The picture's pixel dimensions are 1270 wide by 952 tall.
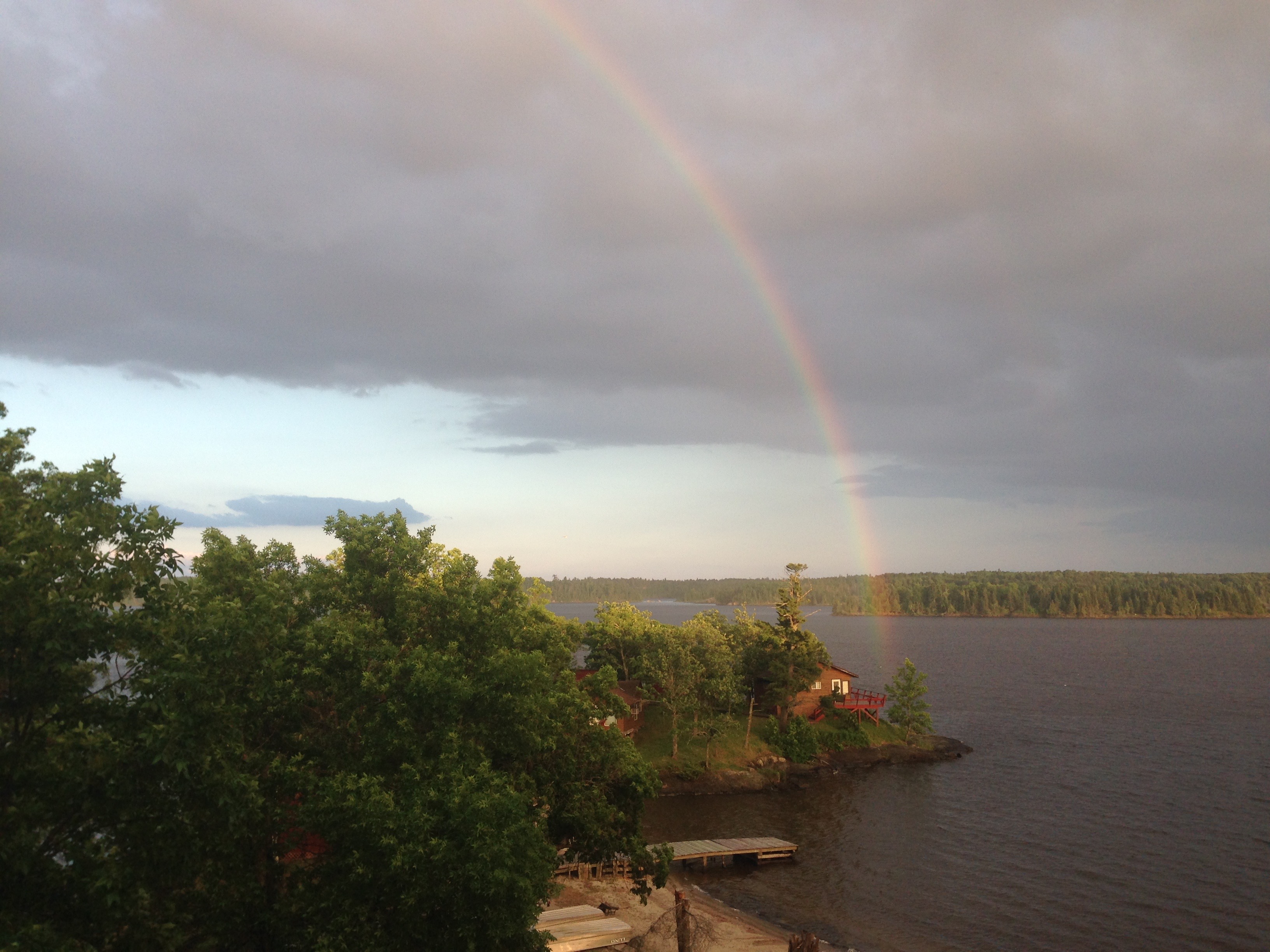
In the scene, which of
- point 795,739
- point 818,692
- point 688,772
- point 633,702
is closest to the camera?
point 688,772

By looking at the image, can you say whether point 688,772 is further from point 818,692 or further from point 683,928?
point 683,928

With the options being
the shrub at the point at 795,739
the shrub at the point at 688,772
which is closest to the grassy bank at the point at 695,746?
the shrub at the point at 688,772

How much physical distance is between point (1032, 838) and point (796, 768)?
17.7 meters

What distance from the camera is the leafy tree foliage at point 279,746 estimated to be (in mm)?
13953

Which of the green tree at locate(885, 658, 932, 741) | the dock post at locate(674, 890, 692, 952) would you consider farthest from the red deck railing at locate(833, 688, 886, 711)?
the dock post at locate(674, 890, 692, 952)

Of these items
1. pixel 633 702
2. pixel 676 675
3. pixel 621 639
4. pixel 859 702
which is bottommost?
pixel 859 702

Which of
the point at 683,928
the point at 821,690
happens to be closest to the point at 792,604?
the point at 821,690

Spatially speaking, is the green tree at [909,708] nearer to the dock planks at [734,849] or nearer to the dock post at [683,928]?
the dock planks at [734,849]

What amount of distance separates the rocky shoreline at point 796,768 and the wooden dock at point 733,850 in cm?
1138

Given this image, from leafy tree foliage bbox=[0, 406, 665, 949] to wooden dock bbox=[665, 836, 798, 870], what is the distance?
18.3 m

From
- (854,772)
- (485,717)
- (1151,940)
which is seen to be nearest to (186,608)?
(485,717)

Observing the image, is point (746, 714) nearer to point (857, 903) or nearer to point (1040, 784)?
point (1040, 784)

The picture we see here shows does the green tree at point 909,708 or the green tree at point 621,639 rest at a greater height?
the green tree at point 621,639

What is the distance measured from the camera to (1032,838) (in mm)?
51812
